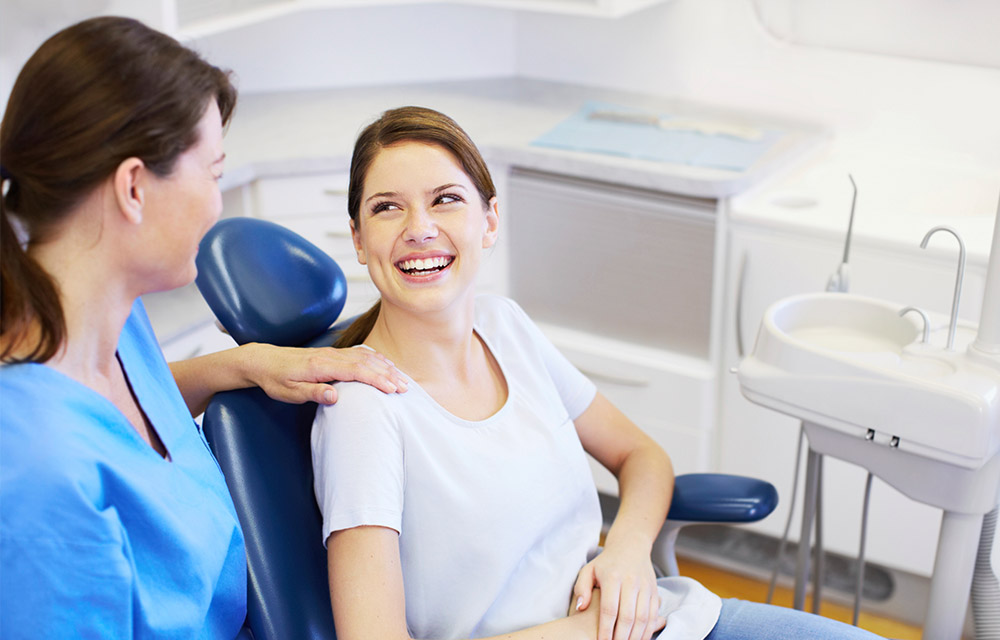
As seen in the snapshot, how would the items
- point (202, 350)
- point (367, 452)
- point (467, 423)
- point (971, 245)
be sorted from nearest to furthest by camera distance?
point (367, 452)
point (467, 423)
point (971, 245)
point (202, 350)

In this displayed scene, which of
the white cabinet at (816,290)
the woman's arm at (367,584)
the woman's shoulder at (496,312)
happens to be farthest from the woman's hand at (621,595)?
the white cabinet at (816,290)

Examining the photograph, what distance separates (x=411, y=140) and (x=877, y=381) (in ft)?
2.24

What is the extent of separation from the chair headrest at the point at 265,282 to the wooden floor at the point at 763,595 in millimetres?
1386

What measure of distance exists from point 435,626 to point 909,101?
1759 millimetres

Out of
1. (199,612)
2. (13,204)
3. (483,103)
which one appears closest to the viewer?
(13,204)

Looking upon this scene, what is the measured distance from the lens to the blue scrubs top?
883 mm

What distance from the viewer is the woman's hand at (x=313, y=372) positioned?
126 centimetres

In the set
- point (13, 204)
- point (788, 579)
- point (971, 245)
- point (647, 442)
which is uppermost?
point (13, 204)

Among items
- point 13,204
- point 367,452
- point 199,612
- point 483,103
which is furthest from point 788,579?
point 13,204

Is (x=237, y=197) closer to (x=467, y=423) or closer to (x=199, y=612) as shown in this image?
(x=467, y=423)

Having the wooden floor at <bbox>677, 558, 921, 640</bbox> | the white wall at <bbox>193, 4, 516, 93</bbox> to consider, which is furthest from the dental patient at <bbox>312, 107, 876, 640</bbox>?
the white wall at <bbox>193, 4, 516, 93</bbox>

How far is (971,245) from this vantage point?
201 centimetres

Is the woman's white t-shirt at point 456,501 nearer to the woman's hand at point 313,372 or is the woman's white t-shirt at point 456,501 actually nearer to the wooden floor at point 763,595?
the woman's hand at point 313,372

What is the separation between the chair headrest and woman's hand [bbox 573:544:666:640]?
0.48m
